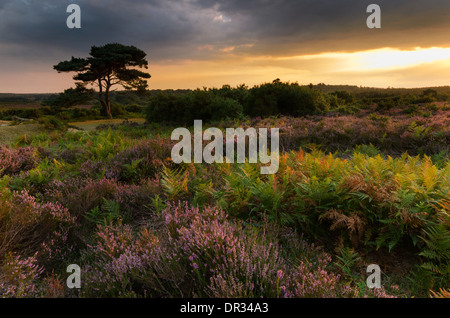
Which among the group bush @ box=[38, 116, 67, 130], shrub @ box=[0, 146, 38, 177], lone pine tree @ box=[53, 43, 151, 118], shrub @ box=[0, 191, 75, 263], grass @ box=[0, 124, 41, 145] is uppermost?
lone pine tree @ box=[53, 43, 151, 118]

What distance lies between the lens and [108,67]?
3008 centimetres

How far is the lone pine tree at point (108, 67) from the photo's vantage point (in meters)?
28.2

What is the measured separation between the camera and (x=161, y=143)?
6.42 meters

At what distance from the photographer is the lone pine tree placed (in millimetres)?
28180

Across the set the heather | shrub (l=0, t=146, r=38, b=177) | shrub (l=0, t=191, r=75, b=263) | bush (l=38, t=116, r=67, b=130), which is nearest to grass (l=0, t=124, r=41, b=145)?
bush (l=38, t=116, r=67, b=130)

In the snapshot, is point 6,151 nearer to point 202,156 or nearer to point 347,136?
point 202,156

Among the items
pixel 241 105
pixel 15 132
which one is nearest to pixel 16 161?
pixel 15 132

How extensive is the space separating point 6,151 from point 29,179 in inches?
94.9

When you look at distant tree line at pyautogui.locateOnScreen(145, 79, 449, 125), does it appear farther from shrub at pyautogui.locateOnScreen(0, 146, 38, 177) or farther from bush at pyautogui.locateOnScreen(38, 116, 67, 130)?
shrub at pyautogui.locateOnScreen(0, 146, 38, 177)

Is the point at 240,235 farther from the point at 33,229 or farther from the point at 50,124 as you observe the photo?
the point at 50,124

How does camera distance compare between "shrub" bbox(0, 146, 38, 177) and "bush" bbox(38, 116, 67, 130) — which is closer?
"shrub" bbox(0, 146, 38, 177)

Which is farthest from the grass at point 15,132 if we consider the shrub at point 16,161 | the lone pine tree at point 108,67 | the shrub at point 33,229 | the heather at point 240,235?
the lone pine tree at point 108,67

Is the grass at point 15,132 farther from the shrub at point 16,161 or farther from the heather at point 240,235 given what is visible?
the heather at point 240,235

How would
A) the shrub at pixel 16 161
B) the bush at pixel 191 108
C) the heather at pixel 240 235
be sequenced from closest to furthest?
1. the heather at pixel 240 235
2. the shrub at pixel 16 161
3. the bush at pixel 191 108
